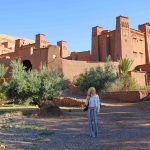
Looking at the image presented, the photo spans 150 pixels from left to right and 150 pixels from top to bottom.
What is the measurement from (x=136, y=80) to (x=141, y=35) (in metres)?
11.4

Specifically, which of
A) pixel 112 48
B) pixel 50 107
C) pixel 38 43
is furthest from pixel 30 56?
pixel 50 107

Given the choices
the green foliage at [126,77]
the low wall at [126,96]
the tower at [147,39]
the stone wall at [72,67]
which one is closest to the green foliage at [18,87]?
the low wall at [126,96]

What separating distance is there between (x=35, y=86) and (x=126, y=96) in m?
12.7

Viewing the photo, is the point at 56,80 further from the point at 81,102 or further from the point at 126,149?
the point at 126,149

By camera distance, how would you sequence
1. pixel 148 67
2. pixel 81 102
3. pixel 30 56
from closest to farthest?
1. pixel 81 102
2. pixel 30 56
3. pixel 148 67

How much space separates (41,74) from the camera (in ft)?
77.3

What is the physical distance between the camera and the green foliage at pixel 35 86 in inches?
894

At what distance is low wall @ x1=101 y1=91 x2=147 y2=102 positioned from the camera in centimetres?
3173

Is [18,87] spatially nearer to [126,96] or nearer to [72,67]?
[126,96]

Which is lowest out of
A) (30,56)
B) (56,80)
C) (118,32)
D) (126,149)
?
(126,149)

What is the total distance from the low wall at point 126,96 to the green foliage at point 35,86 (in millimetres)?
10170

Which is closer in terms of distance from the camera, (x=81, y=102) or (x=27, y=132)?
(x=27, y=132)

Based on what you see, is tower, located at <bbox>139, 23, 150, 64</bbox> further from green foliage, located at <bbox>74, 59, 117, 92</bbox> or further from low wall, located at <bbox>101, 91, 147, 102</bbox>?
green foliage, located at <bbox>74, 59, 117, 92</bbox>

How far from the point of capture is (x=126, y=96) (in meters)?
32.7
